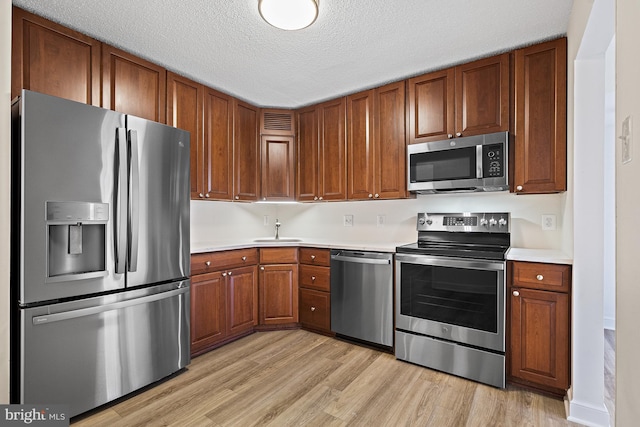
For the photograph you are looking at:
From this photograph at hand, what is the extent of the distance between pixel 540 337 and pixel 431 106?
1903mm

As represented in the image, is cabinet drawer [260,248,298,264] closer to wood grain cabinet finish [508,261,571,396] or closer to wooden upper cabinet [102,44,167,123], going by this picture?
wooden upper cabinet [102,44,167,123]

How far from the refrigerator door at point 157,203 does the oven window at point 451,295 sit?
1.76 metres

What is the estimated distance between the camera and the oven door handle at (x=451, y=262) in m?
2.24

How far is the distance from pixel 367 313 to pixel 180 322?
1.52 meters

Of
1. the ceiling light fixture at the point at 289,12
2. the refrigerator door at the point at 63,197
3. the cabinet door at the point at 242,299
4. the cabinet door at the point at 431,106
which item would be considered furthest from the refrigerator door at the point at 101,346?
the cabinet door at the point at 431,106

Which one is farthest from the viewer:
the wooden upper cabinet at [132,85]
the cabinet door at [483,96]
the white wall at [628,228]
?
the cabinet door at [483,96]

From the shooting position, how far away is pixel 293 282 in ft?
10.9

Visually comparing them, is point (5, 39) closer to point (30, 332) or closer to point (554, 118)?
point (30, 332)

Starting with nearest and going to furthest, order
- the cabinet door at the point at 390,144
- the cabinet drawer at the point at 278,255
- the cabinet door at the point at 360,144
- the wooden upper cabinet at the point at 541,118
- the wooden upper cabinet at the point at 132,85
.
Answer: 1. the wooden upper cabinet at the point at 541,118
2. the wooden upper cabinet at the point at 132,85
3. the cabinet door at the point at 390,144
4. the cabinet door at the point at 360,144
5. the cabinet drawer at the point at 278,255

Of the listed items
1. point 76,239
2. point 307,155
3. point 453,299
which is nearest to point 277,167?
point 307,155

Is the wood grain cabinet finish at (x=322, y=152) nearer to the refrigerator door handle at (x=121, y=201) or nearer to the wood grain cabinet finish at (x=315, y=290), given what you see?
the wood grain cabinet finish at (x=315, y=290)

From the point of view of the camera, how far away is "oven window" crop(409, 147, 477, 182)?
2566 millimetres

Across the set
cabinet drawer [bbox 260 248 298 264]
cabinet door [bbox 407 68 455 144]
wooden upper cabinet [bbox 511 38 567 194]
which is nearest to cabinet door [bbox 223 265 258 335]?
cabinet drawer [bbox 260 248 298 264]

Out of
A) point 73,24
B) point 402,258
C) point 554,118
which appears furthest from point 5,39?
point 554,118
